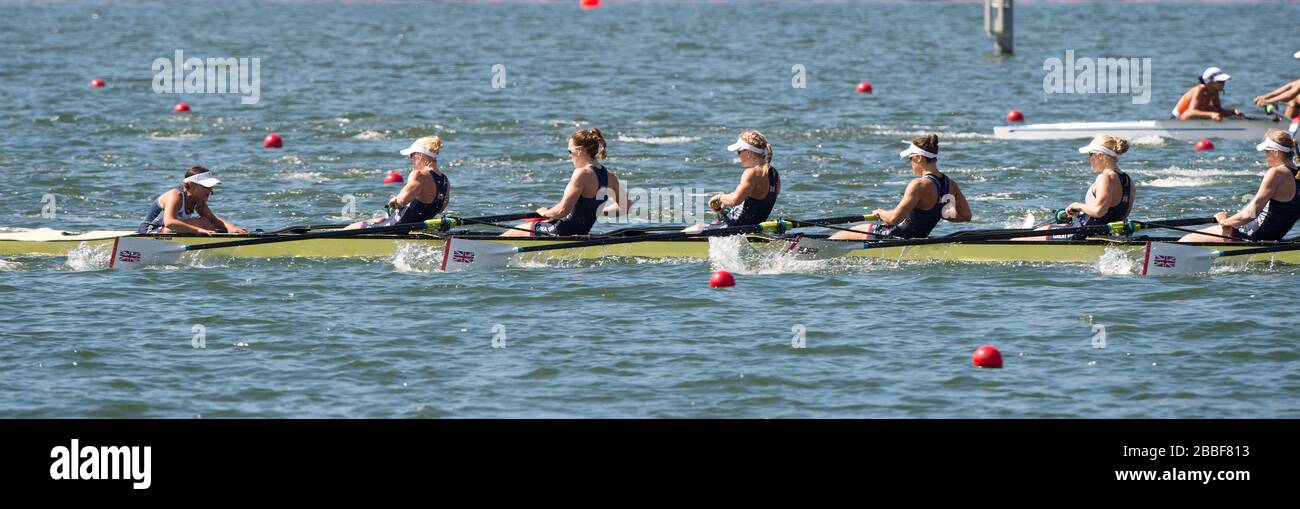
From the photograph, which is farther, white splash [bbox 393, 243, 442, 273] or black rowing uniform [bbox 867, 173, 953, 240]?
white splash [bbox 393, 243, 442, 273]

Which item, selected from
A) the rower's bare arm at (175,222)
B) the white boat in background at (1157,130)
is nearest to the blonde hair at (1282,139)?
the rower's bare arm at (175,222)

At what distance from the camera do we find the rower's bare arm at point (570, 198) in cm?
1633

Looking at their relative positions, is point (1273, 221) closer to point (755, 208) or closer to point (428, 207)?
point (755, 208)

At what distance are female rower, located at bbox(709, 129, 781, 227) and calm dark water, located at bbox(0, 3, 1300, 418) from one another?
514mm

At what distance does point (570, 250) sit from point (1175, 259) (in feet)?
18.6

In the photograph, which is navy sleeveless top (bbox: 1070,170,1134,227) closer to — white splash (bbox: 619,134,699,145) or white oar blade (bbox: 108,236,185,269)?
white oar blade (bbox: 108,236,185,269)

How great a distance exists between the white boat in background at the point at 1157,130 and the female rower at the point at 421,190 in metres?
14.2

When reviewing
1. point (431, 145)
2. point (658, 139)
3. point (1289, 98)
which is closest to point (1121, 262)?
point (431, 145)

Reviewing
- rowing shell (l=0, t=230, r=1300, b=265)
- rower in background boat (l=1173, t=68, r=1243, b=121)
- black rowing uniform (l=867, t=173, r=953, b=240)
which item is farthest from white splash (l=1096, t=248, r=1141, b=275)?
rower in background boat (l=1173, t=68, r=1243, b=121)

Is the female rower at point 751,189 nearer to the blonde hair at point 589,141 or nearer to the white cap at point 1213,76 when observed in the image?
the blonde hair at point 589,141

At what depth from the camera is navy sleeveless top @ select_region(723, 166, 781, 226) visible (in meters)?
16.5
